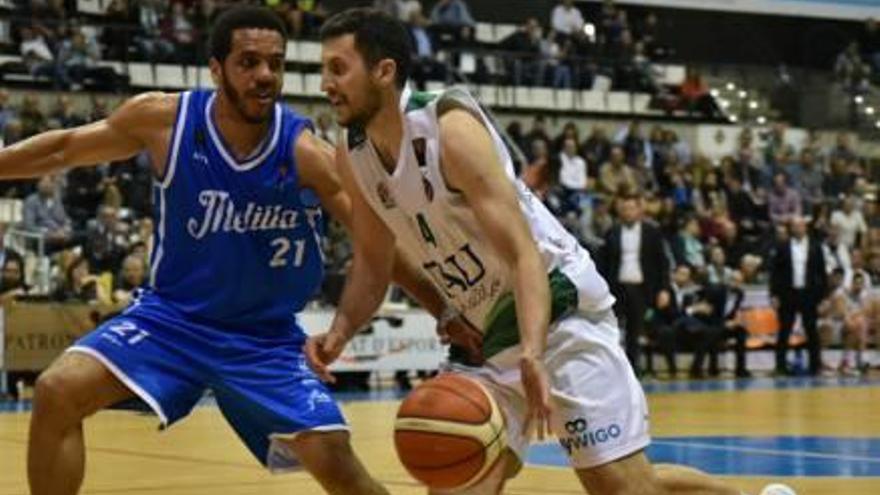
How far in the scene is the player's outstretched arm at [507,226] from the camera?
182 inches

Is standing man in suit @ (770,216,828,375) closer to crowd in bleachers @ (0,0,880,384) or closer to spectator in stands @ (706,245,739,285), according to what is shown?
crowd in bleachers @ (0,0,880,384)

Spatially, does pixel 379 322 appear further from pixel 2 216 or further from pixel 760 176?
pixel 760 176

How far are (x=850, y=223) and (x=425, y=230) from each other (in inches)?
754

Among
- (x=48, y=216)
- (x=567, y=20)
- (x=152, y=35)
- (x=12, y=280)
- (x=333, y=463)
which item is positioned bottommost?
(x=12, y=280)

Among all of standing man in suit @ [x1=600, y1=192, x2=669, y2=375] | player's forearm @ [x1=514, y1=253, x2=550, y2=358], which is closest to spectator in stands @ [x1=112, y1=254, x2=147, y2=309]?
standing man in suit @ [x1=600, y1=192, x2=669, y2=375]

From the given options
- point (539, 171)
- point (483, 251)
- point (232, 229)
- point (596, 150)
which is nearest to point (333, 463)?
point (232, 229)

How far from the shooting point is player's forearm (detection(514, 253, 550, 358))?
465cm

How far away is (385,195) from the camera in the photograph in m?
5.17

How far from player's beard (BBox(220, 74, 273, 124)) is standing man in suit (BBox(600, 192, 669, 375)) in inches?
456

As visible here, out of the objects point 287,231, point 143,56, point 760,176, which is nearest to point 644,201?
A: point 760,176

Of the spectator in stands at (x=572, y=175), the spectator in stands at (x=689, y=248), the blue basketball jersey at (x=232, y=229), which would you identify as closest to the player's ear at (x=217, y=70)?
the blue basketball jersey at (x=232, y=229)

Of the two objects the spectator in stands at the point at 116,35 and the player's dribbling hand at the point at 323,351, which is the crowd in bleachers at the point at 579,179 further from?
the player's dribbling hand at the point at 323,351

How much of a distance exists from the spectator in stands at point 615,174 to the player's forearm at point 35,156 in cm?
1638

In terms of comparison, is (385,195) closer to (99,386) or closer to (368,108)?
(368,108)
